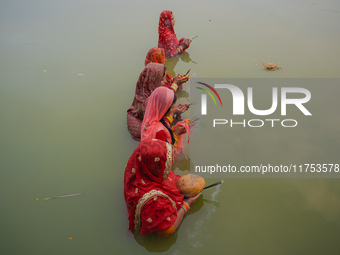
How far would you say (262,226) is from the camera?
2816mm

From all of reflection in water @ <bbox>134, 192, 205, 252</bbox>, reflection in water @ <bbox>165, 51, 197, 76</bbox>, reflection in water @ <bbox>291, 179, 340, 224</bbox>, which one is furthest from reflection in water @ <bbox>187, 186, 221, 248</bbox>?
Result: reflection in water @ <bbox>165, 51, 197, 76</bbox>

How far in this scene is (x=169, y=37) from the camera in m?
5.21

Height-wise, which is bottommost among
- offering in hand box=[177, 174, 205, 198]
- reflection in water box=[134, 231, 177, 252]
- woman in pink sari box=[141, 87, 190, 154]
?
reflection in water box=[134, 231, 177, 252]

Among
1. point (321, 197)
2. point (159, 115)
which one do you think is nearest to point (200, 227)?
point (159, 115)

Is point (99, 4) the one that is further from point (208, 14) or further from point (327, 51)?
point (327, 51)

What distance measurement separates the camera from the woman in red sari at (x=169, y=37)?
5145mm

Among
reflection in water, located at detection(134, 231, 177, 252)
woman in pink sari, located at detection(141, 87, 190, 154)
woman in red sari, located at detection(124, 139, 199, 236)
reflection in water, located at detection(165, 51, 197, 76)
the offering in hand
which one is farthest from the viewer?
reflection in water, located at detection(165, 51, 197, 76)

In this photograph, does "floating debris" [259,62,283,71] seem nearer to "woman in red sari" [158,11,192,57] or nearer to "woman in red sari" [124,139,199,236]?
"woman in red sari" [158,11,192,57]

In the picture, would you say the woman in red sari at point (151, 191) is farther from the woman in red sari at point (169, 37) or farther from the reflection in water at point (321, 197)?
the woman in red sari at point (169, 37)

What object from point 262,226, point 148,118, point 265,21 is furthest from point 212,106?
point 265,21

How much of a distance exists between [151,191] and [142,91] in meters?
1.60

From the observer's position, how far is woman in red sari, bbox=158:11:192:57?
514cm

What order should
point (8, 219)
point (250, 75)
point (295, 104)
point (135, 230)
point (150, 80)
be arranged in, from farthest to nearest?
point (250, 75), point (295, 104), point (150, 80), point (8, 219), point (135, 230)

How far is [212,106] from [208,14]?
127 inches
